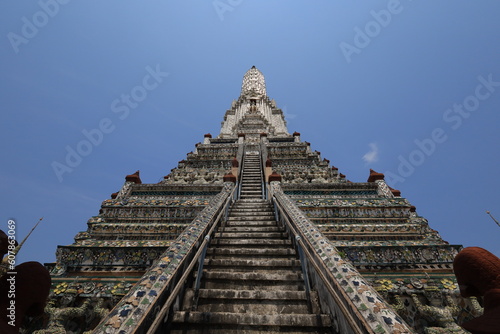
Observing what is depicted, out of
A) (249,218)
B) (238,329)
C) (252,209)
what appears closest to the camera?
(238,329)

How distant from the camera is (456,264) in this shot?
1844 mm

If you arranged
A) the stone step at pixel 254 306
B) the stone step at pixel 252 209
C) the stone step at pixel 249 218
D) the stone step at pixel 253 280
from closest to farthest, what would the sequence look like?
the stone step at pixel 254 306 → the stone step at pixel 253 280 → the stone step at pixel 249 218 → the stone step at pixel 252 209

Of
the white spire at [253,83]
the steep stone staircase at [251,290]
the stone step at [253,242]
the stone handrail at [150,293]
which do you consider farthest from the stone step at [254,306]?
the white spire at [253,83]

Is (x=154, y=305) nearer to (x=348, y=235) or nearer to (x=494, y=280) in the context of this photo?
(x=494, y=280)

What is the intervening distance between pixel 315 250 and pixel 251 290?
1.18m

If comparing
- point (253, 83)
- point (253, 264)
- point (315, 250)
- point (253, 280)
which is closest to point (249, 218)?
point (253, 264)

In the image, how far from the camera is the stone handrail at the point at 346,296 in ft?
6.04

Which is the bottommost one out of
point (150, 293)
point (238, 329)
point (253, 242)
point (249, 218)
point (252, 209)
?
point (238, 329)

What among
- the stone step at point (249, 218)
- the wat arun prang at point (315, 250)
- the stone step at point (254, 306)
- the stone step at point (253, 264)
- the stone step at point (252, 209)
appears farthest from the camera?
the stone step at point (252, 209)

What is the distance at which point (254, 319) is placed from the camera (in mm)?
2799

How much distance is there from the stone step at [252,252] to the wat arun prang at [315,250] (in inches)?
25.8

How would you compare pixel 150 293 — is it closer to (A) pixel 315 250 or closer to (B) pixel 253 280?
(B) pixel 253 280

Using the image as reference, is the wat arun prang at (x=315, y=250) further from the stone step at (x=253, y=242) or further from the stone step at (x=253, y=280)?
the stone step at (x=253, y=242)

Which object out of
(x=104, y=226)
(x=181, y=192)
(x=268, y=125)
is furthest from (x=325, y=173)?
(x=268, y=125)
